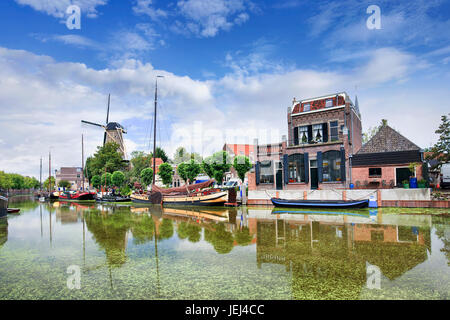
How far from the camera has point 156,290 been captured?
592cm

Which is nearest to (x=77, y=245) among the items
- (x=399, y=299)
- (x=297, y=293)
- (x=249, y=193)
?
(x=297, y=293)

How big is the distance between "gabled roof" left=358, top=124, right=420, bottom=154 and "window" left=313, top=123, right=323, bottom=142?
4.06 meters

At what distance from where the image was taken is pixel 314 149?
27203 millimetres

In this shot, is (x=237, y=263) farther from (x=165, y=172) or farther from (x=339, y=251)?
(x=165, y=172)

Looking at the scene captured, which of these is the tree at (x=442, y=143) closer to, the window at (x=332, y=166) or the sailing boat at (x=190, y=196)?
the window at (x=332, y=166)

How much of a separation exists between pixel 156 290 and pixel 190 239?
5.83 metres

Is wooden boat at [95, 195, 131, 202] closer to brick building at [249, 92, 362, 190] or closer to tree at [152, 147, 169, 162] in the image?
brick building at [249, 92, 362, 190]

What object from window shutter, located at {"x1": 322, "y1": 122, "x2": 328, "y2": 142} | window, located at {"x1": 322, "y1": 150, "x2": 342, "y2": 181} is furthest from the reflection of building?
window shutter, located at {"x1": 322, "y1": 122, "x2": 328, "y2": 142}

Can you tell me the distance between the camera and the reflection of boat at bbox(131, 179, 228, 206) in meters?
26.8

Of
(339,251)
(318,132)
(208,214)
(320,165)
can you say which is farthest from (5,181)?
(339,251)

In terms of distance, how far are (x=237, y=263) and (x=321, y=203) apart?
54.0 ft
